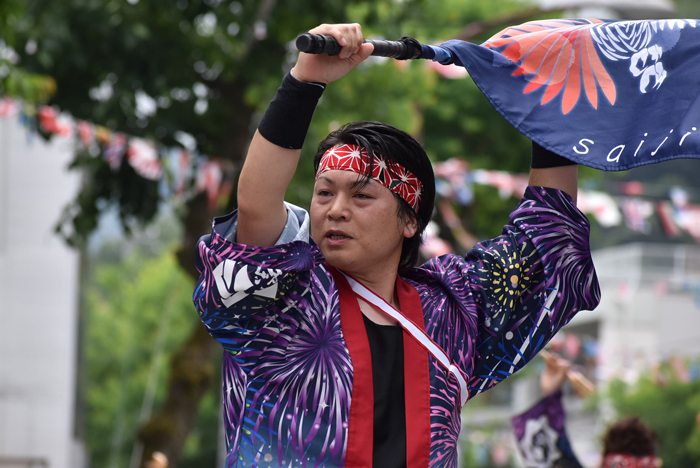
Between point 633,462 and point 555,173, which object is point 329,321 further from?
point 633,462

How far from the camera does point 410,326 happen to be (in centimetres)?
194

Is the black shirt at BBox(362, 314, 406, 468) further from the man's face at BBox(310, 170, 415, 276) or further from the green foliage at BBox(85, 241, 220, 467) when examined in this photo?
the green foliage at BBox(85, 241, 220, 467)

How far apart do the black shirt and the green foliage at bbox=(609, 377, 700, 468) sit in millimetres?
18244

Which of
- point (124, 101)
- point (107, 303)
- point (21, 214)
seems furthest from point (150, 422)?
point (107, 303)

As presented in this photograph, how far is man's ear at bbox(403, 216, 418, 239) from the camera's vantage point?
6.73 feet

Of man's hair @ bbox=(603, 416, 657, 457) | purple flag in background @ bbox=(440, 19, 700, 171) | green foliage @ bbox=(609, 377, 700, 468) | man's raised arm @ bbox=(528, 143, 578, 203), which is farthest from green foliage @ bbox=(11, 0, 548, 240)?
green foliage @ bbox=(609, 377, 700, 468)

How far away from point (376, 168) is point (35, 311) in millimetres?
10234

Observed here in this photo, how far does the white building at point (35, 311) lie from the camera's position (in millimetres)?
11172

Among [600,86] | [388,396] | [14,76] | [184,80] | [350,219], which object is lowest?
[388,396]

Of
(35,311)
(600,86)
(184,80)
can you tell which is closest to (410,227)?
(600,86)

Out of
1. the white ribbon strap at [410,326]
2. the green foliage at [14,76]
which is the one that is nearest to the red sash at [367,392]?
the white ribbon strap at [410,326]

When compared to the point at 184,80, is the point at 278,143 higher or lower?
lower

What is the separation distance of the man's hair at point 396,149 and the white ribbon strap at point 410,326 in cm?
19

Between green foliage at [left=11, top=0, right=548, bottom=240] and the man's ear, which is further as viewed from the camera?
green foliage at [left=11, top=0, right=548, bottom=240]
